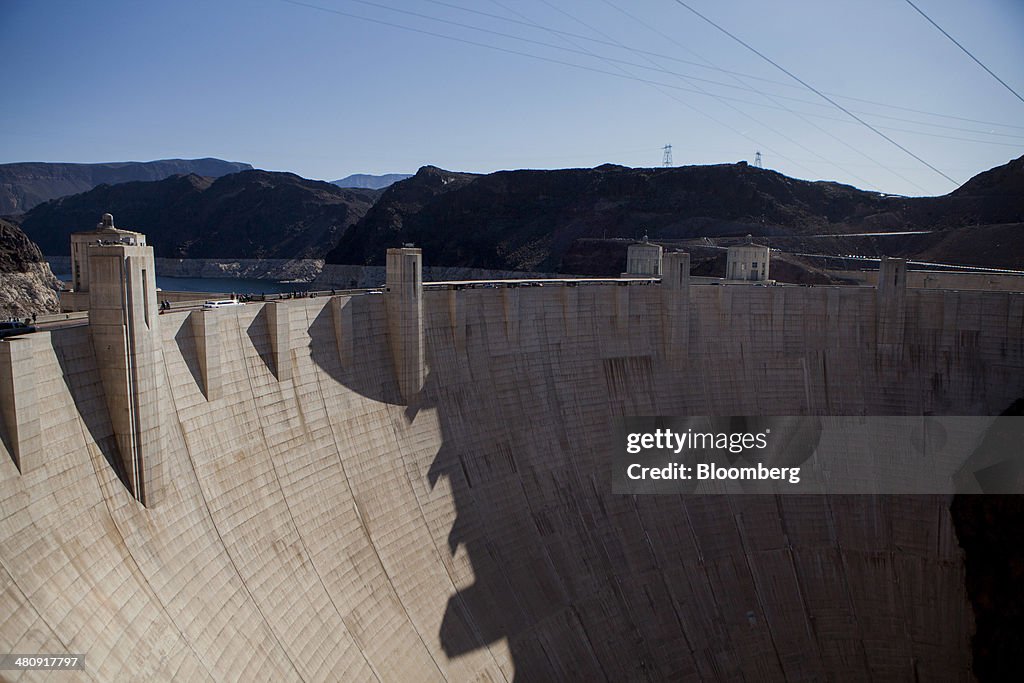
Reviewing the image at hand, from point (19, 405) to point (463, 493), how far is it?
38.2 ft

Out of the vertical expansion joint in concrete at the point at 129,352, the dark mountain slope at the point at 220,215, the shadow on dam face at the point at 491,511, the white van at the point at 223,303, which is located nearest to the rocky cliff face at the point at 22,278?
the white van at the point at 223,303

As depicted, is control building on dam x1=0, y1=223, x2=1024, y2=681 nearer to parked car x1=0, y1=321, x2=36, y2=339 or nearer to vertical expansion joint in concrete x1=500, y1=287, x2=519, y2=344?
vertical expansion joint in concrete x1=500, y1=287, x2=519, y2=344

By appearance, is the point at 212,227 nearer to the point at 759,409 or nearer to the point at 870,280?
the point at 870,280

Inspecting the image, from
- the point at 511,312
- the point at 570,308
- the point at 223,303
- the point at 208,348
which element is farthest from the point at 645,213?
the point at 208,348

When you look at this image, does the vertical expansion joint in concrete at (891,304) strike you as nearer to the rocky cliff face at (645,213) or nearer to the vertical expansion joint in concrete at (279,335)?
the vertical expansion joint in concrete at (279,335)

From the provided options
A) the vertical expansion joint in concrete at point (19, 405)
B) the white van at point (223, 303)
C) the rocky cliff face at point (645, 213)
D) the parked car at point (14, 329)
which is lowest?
the vertical expansion joint in concrete at point (19, 405)

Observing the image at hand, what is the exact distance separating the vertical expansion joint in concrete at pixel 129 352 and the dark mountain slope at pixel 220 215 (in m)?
128

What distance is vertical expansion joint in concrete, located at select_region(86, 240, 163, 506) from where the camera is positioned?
12039 millimetres

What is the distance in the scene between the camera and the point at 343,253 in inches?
4299

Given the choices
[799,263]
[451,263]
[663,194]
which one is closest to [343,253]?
[451,263]

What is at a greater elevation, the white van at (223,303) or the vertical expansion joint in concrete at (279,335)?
the white van at (223,303)

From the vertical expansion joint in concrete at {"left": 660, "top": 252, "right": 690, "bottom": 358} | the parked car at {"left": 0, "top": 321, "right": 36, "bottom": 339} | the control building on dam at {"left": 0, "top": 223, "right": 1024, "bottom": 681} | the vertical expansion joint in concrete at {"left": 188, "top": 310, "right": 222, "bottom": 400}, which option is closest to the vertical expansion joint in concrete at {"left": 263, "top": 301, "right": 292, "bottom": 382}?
the control building on dam at {"left": 0, "top": 223, "right": 1024, "bottom": 681}

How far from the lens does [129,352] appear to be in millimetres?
12250

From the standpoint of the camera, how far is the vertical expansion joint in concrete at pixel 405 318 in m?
19.6
